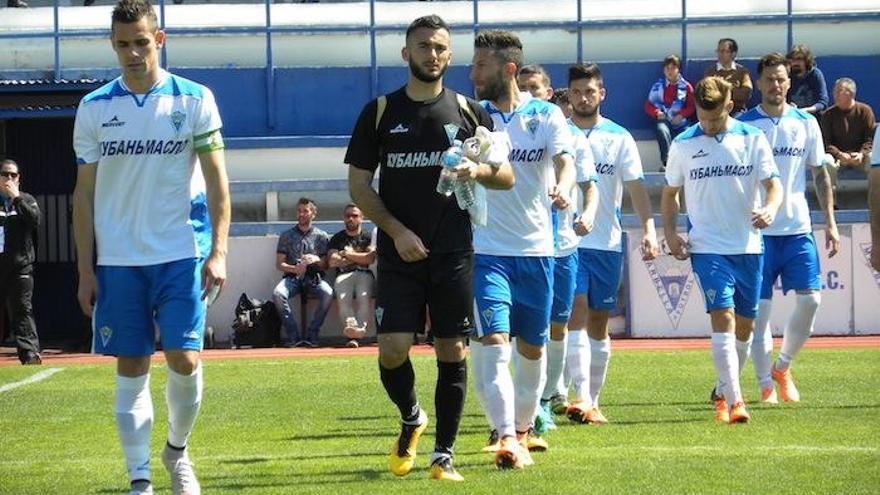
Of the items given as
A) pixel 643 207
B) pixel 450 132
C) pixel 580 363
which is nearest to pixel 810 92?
pixel 643 207

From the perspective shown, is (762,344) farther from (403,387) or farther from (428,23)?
(428,23)

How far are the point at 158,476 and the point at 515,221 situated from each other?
2.43m

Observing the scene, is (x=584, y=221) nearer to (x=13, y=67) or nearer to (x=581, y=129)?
(x=581, y=129)

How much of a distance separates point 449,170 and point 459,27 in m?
18.2

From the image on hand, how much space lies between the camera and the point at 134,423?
830 cm

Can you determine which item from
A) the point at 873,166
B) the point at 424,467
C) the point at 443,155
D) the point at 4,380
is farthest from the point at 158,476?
the point at 4,380

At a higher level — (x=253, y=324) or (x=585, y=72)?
(x=585, y=72)

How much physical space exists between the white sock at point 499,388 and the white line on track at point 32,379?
7.51 metres

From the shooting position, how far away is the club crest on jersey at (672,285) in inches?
870

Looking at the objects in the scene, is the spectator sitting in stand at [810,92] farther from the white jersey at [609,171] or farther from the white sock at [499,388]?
the white sock at [499,388]

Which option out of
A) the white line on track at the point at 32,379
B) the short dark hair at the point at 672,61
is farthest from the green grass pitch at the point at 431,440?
the short dark hair at the point at 672,61

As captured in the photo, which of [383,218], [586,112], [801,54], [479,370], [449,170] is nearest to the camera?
[449,170]

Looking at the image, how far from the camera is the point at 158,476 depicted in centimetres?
959

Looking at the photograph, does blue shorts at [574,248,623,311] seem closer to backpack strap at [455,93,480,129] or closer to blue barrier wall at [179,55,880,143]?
backpack strap at [455,93,480,129]
